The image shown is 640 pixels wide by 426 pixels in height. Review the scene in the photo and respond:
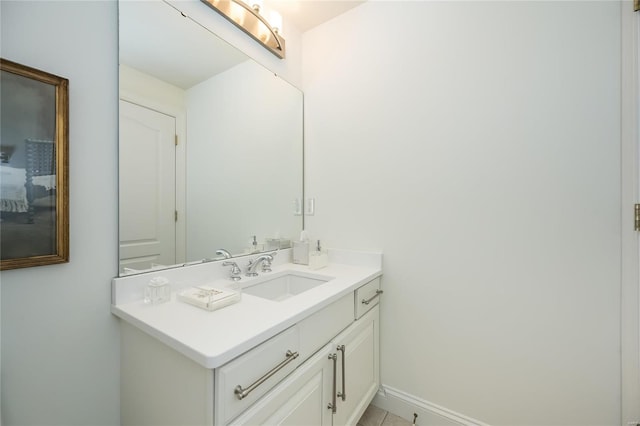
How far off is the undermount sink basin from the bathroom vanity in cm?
3

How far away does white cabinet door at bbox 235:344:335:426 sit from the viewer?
0.78 m

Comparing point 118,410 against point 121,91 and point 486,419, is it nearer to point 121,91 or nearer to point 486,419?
point 121,91

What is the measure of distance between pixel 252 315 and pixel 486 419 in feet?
4.28

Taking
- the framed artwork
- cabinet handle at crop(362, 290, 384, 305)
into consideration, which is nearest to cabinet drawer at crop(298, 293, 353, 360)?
cabinet handle at crop(362, 290, 384, 305)

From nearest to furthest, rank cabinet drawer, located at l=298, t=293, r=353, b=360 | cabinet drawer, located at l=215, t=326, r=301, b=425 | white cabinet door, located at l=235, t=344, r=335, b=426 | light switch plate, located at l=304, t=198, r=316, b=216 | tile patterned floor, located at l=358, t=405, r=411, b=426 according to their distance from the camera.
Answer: cabinet drawer, located at l=215, t=326, r=301, b=425 < white cabinet door, located at l=235, t=344, r=335, b=426 < cabinet drawer, located at l=298, t=293, r=353, b=360 < tile patterned floor, located at l=358, t=405, r=411, b=426 < light switch plate, located at l=304, t=198, r=316, b=216

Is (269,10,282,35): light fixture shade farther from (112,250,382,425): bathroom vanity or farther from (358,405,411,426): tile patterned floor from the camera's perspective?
(358,405,411,426): tile patterned floor

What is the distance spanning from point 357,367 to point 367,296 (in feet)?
1.13

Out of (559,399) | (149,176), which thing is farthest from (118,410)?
(559,399)

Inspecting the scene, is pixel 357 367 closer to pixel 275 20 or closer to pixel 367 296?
pixel 367 296

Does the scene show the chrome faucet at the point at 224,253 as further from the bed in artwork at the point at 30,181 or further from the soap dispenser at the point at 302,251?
the bed in artwork at the point at 30,181

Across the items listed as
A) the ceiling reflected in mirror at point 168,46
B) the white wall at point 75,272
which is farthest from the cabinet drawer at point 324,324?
the ceiling reflected in mirror at point 168,46

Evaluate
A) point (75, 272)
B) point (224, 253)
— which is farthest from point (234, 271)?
point (75, 272)

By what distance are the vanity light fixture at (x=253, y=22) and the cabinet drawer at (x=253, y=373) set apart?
1.55 metres

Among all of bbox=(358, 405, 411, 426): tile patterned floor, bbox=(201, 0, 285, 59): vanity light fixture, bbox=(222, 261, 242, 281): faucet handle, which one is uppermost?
bbox=(201, 0, 285, 59): vanity light fixture
